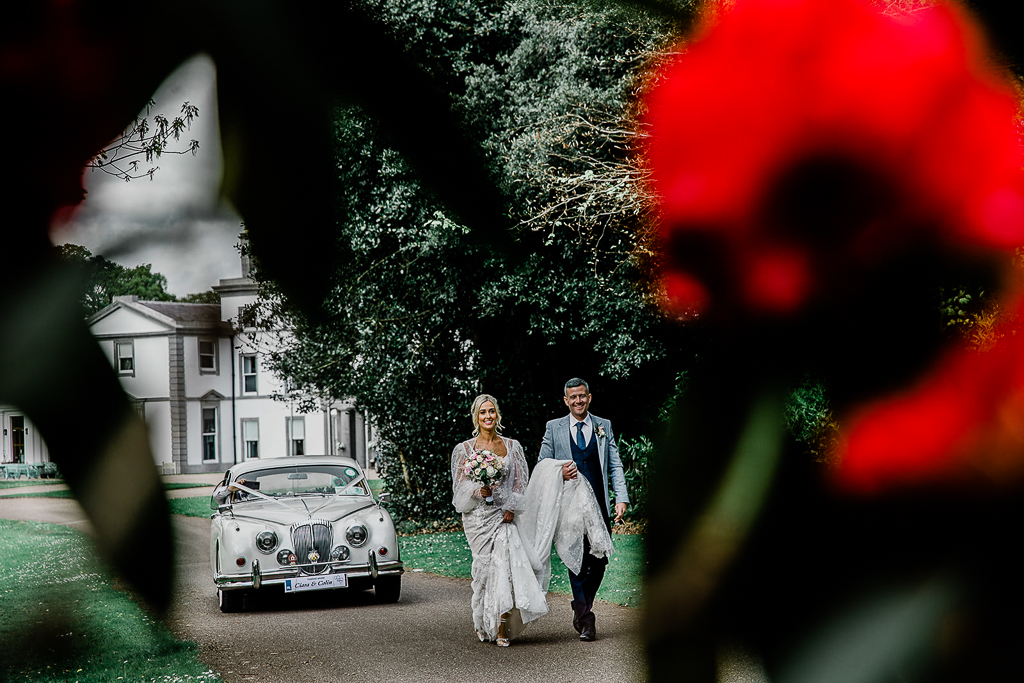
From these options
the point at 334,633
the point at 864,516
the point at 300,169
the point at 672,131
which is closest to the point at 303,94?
the point at 300,169

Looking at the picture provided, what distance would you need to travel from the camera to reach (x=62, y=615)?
357 millimetres

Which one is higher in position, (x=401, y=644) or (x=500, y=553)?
(x=500, y=553)

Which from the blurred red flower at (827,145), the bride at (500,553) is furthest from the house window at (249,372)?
the bride at (500,553)

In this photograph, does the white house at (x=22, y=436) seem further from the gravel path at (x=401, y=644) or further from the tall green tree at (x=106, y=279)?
the gravel path at (x=401, y=644)

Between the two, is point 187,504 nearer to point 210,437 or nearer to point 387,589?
→ point 210,437

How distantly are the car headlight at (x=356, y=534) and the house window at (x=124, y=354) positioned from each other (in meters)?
7.56

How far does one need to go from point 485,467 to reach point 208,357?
20.0ft

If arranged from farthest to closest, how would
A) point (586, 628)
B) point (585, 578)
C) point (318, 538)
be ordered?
1. point (318, 538)
2. point (585, 578)
3. point (586, 628)

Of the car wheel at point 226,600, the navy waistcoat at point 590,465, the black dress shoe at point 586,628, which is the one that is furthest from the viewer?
the navy waistcoat at point 590,465

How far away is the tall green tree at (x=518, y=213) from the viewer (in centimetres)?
39

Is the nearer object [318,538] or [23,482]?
[23,482]

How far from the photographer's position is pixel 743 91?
343 mm

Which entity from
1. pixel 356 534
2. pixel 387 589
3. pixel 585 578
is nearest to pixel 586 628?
pixel 585 578

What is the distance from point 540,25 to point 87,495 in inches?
9.0
